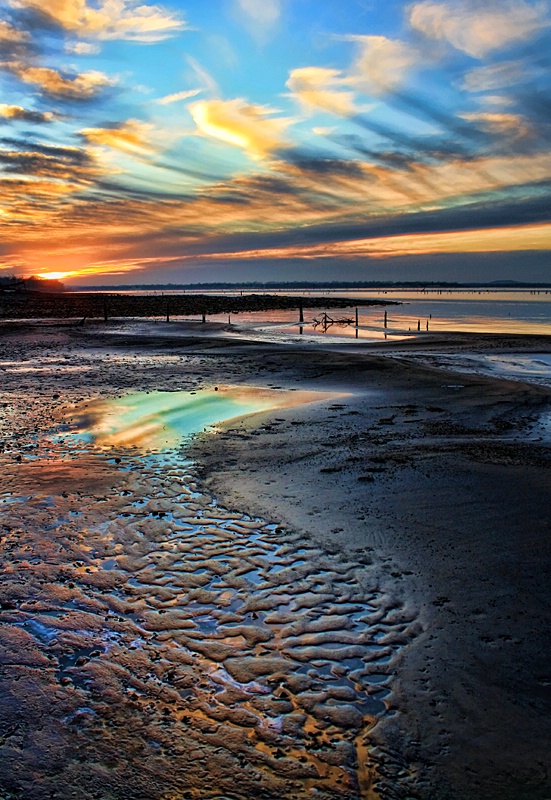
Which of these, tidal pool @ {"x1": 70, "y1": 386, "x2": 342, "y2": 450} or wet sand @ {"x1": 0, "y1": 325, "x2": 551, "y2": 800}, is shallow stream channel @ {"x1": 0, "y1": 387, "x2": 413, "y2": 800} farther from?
tidal pool @ {"x1": 70, "y1": 386, "x2": 342, "y2": 450}

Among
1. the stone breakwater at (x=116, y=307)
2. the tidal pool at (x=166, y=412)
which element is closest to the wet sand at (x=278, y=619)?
the tidal pool at (x=166, y=412)

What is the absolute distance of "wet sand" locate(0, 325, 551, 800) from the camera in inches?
138

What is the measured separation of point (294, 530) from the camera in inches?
274

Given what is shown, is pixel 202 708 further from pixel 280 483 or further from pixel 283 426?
pixel 283 426

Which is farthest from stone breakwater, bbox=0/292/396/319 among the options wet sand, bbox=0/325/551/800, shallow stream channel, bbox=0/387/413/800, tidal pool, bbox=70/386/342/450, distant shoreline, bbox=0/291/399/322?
shallow stream channel, bbox=0/387/413/800

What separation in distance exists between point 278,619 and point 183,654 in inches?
36.5

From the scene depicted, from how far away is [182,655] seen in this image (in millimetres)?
4508

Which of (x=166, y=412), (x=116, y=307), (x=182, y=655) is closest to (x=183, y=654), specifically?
(x=182, y=655)

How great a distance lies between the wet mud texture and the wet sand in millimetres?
17

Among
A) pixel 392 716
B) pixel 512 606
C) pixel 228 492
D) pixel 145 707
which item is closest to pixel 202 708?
pixel 145 707

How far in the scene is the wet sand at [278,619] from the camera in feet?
11.5

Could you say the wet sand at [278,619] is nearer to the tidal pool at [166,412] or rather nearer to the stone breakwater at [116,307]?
the tidal pool at [166,412]

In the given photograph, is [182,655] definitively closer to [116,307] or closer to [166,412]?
[166,412]

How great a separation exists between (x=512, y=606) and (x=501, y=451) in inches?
210
